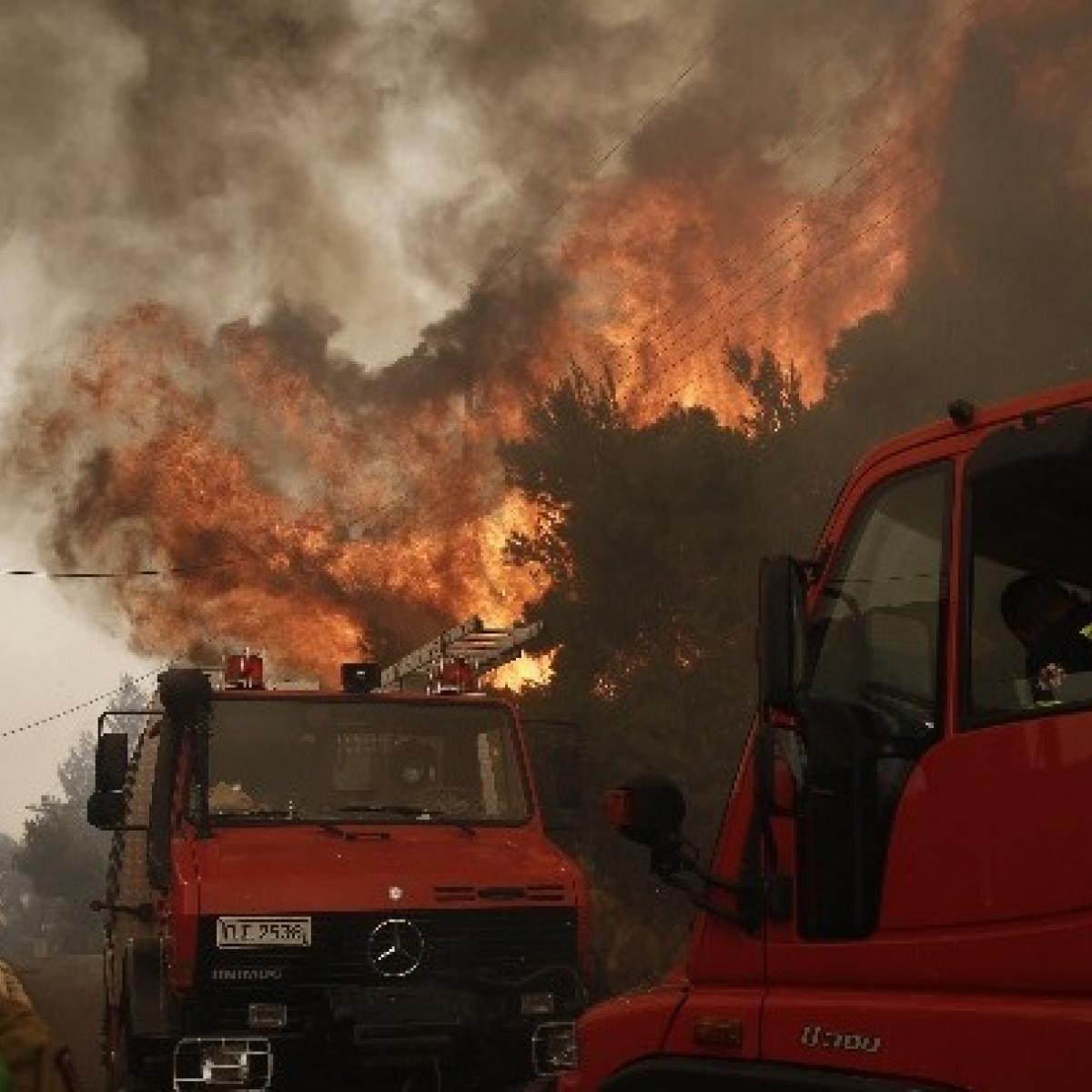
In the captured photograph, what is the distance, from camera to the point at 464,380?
175ft

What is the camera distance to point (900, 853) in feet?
11.2

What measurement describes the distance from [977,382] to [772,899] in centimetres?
2878

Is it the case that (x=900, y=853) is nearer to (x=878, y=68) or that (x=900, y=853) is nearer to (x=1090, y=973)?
(x=1090, y=973)

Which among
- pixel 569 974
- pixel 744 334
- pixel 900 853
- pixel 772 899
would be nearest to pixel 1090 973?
pixel 900 853

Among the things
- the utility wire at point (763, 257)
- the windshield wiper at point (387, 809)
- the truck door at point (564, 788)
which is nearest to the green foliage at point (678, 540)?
the utility wire at point (763, 257)

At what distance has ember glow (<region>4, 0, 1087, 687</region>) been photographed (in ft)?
135

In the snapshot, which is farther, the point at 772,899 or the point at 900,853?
the point at 772,899

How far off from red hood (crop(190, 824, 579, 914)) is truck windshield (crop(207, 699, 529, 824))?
0.16 metres

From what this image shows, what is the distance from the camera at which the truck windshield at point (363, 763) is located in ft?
26.8

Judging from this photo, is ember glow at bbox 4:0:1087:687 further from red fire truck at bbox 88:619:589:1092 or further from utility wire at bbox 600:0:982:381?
red fire truck at bbox 88:619:589:1092

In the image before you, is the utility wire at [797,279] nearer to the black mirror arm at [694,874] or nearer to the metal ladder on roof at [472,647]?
the metal ladder on roof at [472,647]

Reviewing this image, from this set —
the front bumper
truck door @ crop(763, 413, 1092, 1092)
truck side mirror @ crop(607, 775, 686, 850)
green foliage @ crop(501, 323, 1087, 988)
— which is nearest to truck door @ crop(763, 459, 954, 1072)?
truck door @ crop(763, 413, 1092, 1092)

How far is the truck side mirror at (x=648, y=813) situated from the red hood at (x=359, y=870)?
403 centimetres

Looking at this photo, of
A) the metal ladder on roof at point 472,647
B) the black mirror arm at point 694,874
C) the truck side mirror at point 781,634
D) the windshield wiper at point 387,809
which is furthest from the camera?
the metal ladder on roof at point 472,647
